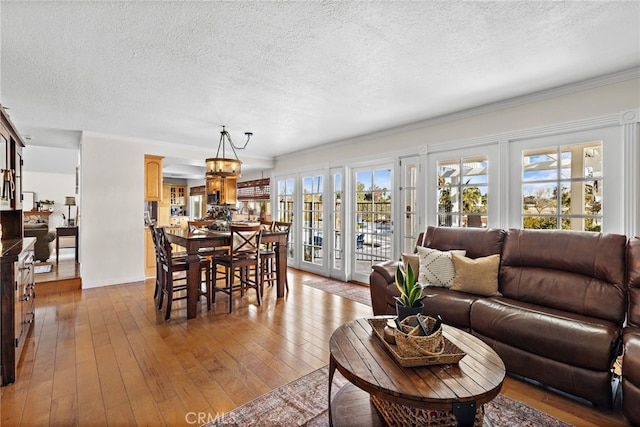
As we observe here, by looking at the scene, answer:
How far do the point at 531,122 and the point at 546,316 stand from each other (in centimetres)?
204

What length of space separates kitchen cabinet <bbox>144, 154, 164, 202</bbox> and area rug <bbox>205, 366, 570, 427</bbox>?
4516mm

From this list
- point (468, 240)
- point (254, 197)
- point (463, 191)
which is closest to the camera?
point (468, 240)

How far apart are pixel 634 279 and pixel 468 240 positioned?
3.95 feet

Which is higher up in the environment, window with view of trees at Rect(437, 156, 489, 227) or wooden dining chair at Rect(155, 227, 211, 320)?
window with view of trees at Rect(437, 156, 489, 227)

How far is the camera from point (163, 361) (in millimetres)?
2453

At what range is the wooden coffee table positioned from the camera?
122 cm

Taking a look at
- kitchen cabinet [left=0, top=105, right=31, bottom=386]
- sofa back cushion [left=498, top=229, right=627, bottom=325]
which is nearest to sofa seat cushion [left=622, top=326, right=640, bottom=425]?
sofa back cushion [left=498, top=229, right=627, bottom=325]

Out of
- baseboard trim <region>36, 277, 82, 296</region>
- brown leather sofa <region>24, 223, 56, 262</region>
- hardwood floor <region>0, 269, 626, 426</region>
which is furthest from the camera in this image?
brown leather sofa <region>24, 223, 56, 262</region>

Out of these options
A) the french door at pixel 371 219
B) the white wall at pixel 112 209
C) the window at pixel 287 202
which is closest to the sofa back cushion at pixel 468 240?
the french door at pixel 371 219

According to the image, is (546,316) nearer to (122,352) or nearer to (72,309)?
(122,352)

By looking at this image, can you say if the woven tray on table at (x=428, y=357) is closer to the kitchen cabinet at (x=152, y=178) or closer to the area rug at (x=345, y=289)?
the area rug at (x=345, y=289)

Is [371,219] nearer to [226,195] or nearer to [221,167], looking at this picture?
[221,167]

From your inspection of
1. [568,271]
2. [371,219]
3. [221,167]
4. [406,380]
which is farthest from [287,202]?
[406,380]

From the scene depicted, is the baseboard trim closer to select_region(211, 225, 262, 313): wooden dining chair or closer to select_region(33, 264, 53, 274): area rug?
select_region(33, 264, 53, 274): area rug
